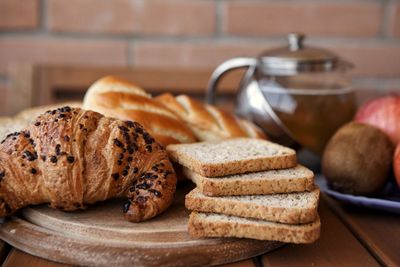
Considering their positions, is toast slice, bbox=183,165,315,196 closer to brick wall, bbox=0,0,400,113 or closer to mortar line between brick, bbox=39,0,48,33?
brick wall, bbox=0,0,400,113

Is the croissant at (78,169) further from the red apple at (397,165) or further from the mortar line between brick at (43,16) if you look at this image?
the mortar line between brick at (43,16)

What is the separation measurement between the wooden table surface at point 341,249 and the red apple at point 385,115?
8.1 inches

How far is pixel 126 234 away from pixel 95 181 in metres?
0.10

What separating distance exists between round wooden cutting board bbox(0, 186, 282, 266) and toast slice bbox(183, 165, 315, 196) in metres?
0.06

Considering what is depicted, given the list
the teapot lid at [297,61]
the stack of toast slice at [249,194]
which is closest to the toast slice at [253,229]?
the stack of toast slice at [249,194]

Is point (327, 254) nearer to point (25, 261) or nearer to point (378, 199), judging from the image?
point (378, 199)

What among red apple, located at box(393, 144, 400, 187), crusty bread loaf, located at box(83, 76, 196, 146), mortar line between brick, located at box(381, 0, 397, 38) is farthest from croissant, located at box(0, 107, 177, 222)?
mortar line between brick, located at box(381, 0, 397, 38)

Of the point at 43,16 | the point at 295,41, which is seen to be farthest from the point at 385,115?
the point at 43,16

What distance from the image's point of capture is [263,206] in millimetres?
731

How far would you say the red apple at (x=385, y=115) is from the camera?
107 centimetres

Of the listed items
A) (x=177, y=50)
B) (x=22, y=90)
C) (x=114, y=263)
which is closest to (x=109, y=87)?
(x=114, y=263)

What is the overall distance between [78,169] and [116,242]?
115 millimetres

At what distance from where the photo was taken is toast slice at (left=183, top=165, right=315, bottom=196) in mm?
779

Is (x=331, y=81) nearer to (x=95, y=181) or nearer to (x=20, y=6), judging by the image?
(x=95, y=181)
